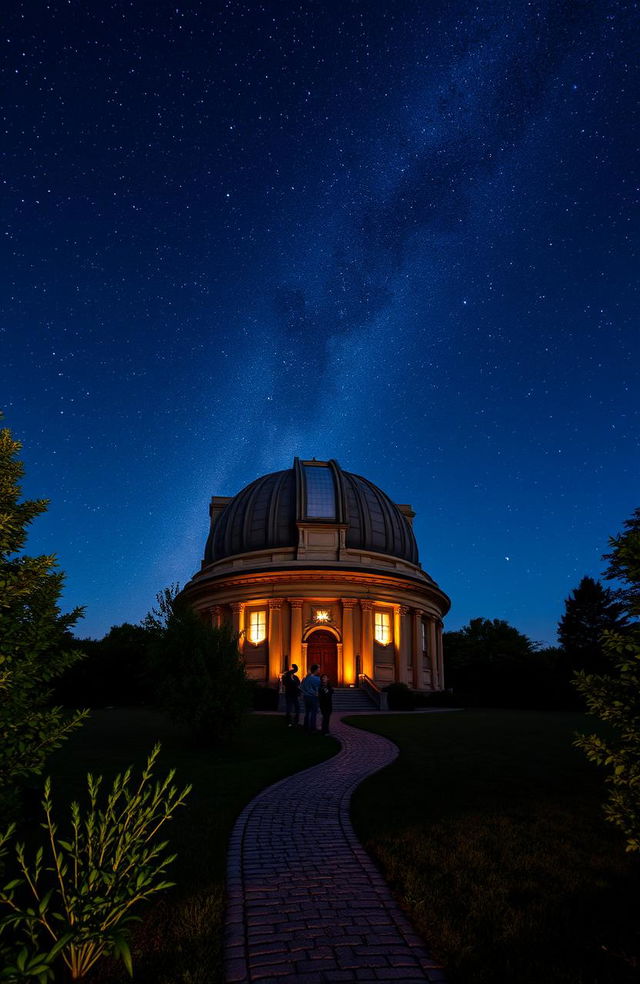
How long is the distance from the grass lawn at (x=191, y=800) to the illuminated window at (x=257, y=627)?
17.9m

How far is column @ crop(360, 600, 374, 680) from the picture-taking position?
37.4 metres

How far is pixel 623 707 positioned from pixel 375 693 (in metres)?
28.0

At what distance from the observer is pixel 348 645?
1478 inches

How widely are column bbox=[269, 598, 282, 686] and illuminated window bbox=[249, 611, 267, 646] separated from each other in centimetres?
94

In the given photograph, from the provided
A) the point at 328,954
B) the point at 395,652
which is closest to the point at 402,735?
the point at 328,954

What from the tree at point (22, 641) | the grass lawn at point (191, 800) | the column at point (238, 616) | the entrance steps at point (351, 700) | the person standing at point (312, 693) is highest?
the column at point (238, 616)

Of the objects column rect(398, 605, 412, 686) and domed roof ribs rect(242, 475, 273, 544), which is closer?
column rect(398, 605, 412, 686)

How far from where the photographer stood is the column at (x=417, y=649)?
40.9 m

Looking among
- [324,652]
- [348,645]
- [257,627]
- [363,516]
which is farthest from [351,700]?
[363,516]

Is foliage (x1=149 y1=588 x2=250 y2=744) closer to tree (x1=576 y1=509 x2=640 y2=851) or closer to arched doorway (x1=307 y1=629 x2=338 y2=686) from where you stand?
tree (x1=576 y1=509 x2=640 y2=851)

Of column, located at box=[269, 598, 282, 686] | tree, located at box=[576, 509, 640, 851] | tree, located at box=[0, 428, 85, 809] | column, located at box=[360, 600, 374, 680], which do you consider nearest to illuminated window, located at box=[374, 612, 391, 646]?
column, located at box=[360, 600, 374, 680]

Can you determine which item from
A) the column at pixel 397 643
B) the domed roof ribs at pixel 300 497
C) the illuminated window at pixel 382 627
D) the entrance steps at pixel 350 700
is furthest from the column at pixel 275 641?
the column at pixel 397 643

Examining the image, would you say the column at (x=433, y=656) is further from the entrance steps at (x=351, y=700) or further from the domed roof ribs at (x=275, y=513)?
the domed roof ribs at (x=275, y=513)

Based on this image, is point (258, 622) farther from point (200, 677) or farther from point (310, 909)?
point (310, 909)
